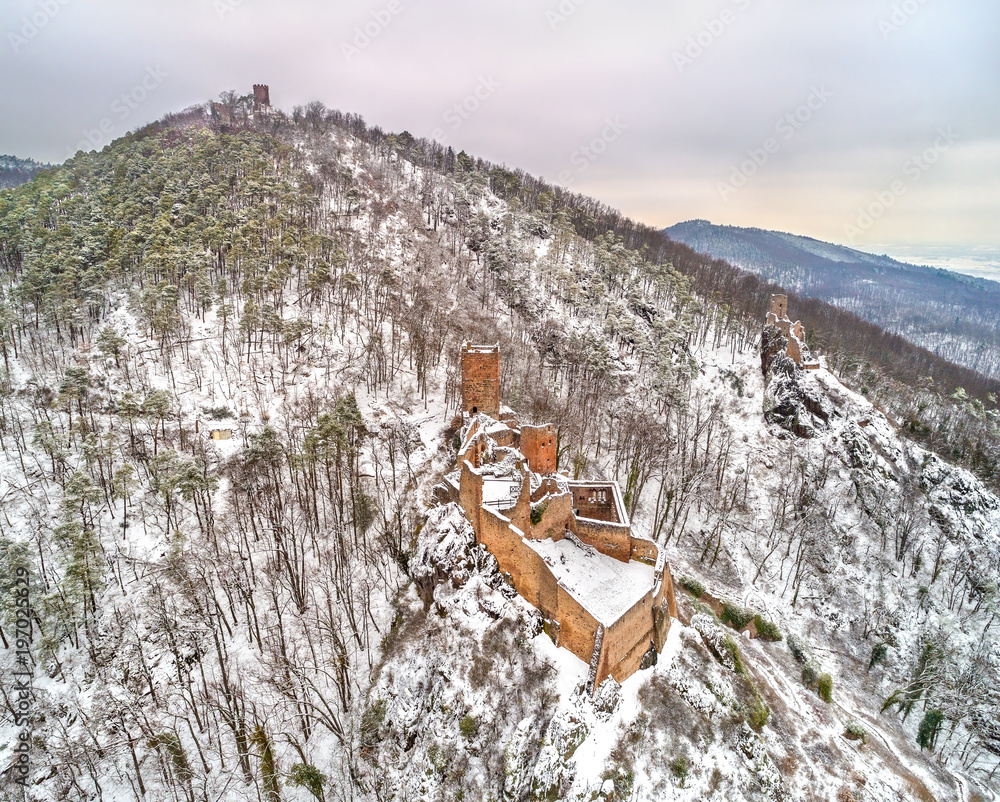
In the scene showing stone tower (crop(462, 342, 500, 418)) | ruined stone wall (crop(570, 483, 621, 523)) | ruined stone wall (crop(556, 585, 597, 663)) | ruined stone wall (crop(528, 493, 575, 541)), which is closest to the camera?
ruined stone wall (crop(556, 585, 597, 663))

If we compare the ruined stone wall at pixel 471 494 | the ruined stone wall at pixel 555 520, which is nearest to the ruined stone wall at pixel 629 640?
the ruined stone wall at pixel 555 520

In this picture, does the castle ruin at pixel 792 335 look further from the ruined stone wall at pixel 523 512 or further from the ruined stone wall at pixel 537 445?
the ruined stone wall at pixel 523 512

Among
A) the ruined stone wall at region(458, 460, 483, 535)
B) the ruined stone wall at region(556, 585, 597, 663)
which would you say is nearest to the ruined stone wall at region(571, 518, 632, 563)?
the ruined stone wall at region(556, 585, 597, 663)

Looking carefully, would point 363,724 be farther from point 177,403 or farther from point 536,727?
point 177,403

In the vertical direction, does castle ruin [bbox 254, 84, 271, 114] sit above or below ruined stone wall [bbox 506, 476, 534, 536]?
above

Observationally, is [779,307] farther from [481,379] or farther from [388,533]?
[388,533]

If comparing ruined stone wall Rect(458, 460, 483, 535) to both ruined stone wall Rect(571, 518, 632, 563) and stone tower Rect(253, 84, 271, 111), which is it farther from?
stone tower Rect(253, 84, 271, 111)
